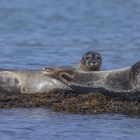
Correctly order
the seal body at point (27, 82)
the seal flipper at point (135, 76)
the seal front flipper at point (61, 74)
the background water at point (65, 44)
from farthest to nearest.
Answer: the seal body at point (27, 82) < the seal front flipper at point (61, 74) < the seal flipper at point (135, 76) < the background water at point (65, 44)

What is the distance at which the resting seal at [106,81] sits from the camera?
45.7 ft

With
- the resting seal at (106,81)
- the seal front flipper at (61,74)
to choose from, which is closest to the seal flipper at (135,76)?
the resting seal at (106,81)

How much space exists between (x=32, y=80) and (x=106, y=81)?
1455mm

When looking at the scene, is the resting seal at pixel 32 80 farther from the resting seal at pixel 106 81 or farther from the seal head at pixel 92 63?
the resting seal at pixel 106 81

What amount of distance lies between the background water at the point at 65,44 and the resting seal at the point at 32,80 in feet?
3.42

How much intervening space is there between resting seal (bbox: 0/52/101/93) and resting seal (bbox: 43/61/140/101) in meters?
0.38

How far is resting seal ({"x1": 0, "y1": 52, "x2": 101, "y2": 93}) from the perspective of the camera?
15.1 meters

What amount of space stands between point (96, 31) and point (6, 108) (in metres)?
12.2

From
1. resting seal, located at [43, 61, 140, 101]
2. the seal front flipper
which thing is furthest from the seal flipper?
the seal front flipper

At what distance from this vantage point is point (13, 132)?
1273cm

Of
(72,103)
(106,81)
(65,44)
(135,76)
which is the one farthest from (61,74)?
(65,44)

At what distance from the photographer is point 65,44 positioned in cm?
2298

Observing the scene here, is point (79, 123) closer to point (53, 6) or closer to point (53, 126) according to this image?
point (53, 126)

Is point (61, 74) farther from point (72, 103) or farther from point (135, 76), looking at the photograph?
point (135, 76)
